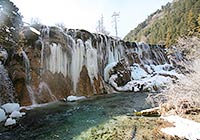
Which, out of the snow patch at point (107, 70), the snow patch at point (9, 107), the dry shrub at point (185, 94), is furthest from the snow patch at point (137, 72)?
the dry shrub at point (185, 94)

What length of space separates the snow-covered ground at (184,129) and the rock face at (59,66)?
1026cm

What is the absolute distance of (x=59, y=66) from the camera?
20.6 m

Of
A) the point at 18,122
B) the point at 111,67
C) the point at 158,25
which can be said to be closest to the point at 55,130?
the point at 18,122

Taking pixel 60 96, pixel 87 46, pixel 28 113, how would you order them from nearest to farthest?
pixel 28 113 < pixel 60 96 < pixel 87 46

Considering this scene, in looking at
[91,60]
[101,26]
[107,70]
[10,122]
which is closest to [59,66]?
[91,60]

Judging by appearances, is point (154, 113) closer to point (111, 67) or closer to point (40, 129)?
point (40, 129)

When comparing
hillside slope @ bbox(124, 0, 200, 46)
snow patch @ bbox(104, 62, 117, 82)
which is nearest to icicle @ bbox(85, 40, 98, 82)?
snow patch @ bbox(104, 62, 117, 82)

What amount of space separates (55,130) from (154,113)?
193 inches

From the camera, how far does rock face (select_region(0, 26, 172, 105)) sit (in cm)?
1684

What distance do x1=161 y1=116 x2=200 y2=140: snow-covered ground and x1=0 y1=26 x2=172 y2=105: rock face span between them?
10264 millimetres

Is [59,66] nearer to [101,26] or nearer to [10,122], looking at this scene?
[10,122]

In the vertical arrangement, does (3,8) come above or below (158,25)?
below

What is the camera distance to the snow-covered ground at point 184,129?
7125 millimetres

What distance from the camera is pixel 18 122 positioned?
10805mm
